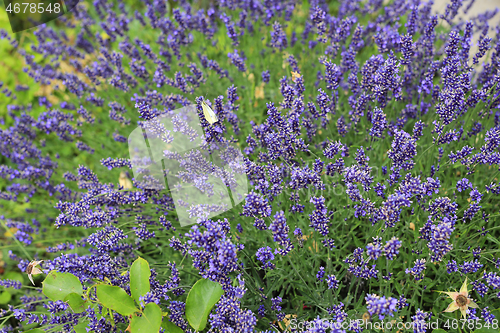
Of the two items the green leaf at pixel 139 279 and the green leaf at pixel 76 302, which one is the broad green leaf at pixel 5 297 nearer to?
the green leaf at pixel 76 302

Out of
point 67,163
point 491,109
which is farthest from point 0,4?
point 491,109

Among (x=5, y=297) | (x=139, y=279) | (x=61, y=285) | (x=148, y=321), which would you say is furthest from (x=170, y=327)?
(x=5, y=297)

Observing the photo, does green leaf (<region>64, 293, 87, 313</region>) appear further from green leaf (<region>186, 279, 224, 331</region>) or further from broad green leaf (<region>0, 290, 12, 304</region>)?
broad green leaf (<region>0, 290, 12, 304</region>)

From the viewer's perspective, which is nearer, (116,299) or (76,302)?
(116,299)

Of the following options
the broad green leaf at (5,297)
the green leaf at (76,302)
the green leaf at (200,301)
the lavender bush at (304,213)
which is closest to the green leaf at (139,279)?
the lavender bush at (304,213)

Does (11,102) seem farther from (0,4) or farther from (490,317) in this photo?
(490,317)

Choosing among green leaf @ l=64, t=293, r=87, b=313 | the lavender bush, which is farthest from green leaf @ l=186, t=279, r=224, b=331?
green leaf @ l=64, t=293, r=87, b=313

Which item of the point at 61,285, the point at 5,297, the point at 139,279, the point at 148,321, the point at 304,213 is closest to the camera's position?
the point at 148,321

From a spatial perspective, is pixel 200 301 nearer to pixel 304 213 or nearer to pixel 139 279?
pixel 139 279
